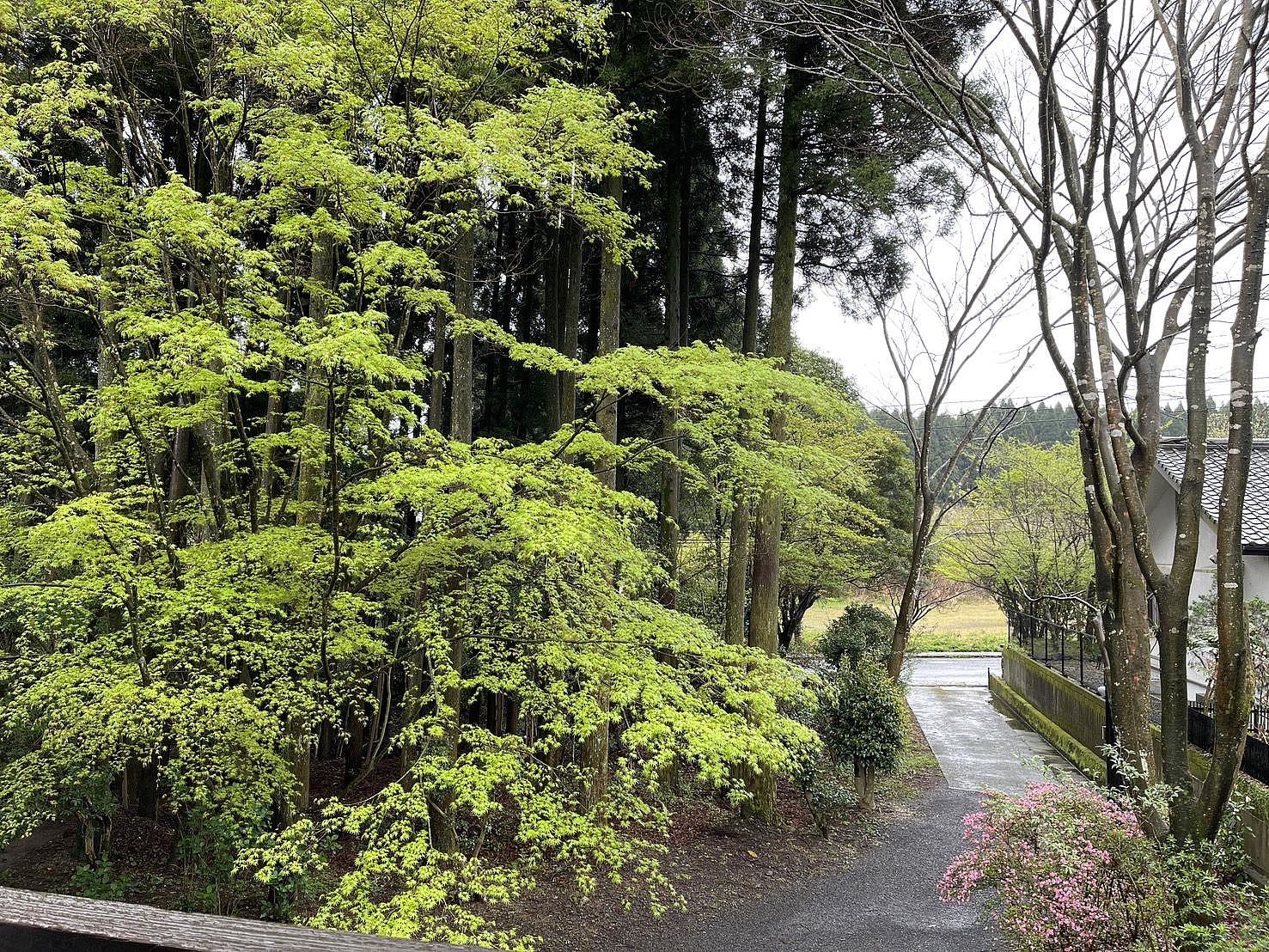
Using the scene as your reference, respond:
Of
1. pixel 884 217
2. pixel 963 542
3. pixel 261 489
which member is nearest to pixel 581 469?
pixel 261 489

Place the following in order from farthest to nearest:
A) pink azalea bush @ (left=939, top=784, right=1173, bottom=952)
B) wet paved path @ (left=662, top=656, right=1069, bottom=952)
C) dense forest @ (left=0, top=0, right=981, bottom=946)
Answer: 1. wet paved path @ (left=662, top=656, right=1069, bottom=952)
2. dense forest @ (left=0, top=0, right=981, bottom=946)
3. pink azalea bush @ (left=939, top=784, right=1173, bottom=952)

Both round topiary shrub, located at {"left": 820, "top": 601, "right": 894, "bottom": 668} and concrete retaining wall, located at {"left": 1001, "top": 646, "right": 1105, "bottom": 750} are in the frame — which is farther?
round topiary shrub, located at {"left": 820, "top": 601, "right": 894, "bottom": 668}

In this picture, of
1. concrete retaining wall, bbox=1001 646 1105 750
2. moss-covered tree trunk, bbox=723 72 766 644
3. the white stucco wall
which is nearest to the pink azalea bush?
moss-covered tree trunk, bbox=723 72 766 644

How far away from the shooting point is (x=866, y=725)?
11.4 m

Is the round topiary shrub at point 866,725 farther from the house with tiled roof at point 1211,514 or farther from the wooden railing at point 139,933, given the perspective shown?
the wooden railing at point 139,933

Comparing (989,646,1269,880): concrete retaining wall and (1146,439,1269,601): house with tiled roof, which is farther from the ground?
(1146,439,1269,601): house with tiled roof

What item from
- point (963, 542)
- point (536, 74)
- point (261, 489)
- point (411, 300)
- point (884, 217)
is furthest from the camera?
point (963, 542)

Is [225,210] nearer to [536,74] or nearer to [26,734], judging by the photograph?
[536,74]

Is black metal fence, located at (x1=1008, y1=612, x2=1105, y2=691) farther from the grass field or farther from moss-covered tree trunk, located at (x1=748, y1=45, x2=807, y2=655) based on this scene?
moss-covered tree trunk, located at (x1=748, y1=45, x2=807, y2=655)

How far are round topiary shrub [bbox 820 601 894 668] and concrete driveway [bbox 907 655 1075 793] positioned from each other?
911mm

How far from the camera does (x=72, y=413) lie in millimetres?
6789

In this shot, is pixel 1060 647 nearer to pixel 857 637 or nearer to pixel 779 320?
pixel 857 637

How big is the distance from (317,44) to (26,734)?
676 centimetres

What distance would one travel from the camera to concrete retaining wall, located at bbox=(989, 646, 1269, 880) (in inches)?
306
